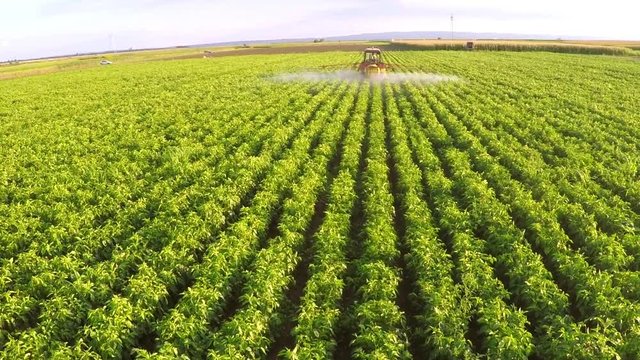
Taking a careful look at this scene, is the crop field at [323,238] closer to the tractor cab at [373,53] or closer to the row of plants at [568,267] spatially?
the row of plants at [568,267]

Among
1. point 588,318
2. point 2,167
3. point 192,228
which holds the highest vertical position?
point 2,167

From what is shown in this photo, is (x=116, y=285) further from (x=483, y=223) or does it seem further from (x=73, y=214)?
(x=483, y=223)

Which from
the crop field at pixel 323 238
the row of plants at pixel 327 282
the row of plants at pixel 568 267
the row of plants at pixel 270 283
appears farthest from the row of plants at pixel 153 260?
the row of plants at pixel 568 267

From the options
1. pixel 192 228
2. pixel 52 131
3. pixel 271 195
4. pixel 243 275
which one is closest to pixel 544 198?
pixel 271 195

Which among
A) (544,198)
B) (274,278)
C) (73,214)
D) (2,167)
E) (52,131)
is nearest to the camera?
(274,278)

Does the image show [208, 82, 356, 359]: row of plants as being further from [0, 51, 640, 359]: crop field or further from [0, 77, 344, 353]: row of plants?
[0, 77, 344, 353]: row of plants
